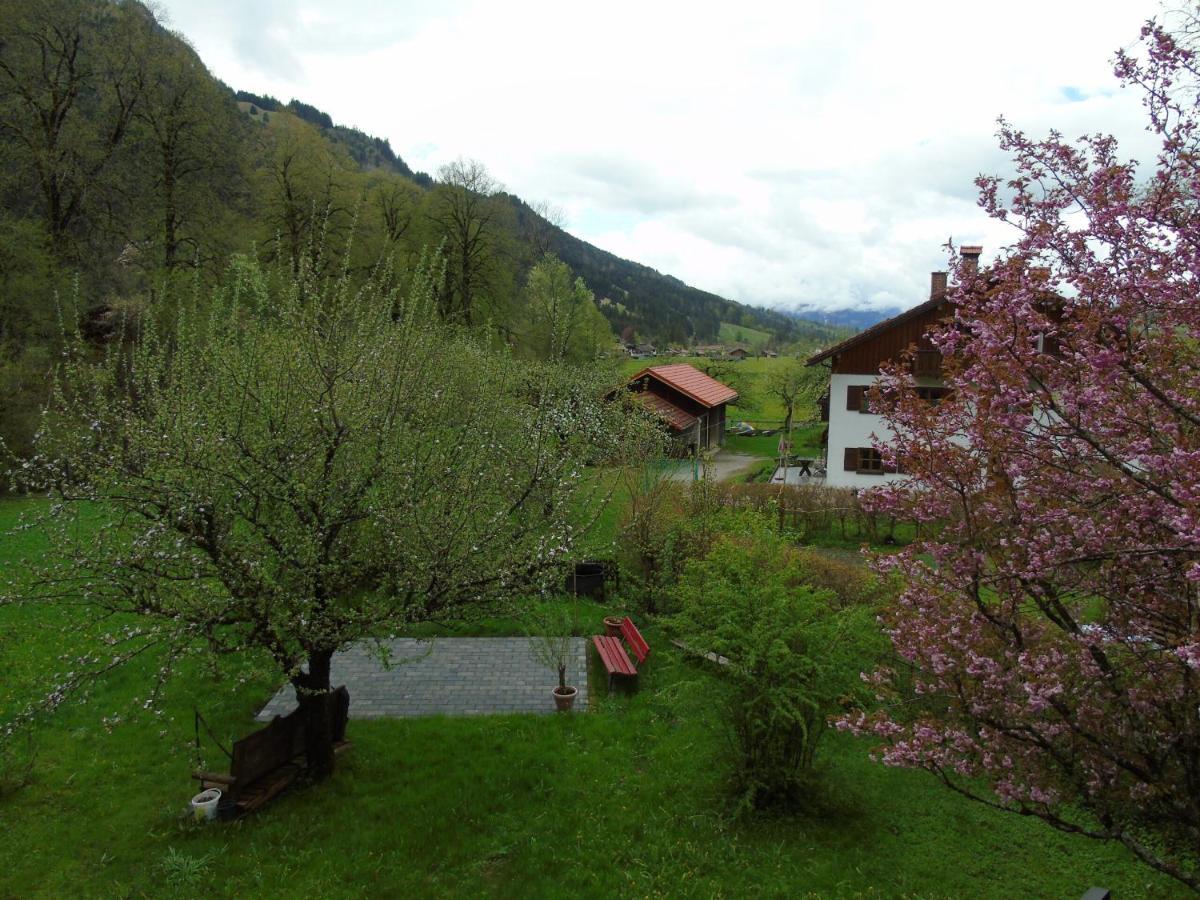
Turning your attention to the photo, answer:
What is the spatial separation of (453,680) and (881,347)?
19288 millimetres

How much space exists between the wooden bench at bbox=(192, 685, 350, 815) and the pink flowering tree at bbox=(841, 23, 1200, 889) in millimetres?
6288

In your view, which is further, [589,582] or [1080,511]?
[589,582]

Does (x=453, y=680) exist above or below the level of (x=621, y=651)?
below

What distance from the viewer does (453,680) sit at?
11.2m

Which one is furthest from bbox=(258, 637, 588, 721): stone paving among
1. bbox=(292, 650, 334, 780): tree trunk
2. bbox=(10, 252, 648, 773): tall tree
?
bbox=(10, 252, 648, 773): tall tree

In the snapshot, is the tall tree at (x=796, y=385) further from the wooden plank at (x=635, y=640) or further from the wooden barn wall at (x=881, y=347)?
the wooden plank at (x=635, y=640)

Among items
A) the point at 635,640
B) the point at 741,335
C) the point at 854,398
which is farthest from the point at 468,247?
the point at 741,335

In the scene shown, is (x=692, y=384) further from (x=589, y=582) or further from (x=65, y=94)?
(x=65, y=94)

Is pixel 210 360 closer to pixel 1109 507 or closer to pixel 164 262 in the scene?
pixel 1109 507

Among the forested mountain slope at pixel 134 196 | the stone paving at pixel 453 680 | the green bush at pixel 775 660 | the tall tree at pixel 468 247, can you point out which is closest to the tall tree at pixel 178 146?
the forested mountain slope at pixel 134 196

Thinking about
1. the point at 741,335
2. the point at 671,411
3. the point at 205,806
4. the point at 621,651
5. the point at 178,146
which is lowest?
the point at 205,806

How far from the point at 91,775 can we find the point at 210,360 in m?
5.19

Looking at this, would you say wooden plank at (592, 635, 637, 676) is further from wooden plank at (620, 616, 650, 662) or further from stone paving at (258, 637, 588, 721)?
stone paving at (258, 637, 588, 721)

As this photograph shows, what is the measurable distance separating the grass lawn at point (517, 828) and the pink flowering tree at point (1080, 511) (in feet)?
8.90
